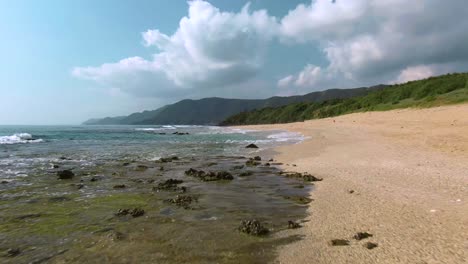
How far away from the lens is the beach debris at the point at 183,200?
10.9 metres

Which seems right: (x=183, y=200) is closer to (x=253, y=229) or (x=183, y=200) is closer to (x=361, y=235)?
(x=253, y=229)

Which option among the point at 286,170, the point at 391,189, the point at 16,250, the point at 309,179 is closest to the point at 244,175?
the point at 286,170

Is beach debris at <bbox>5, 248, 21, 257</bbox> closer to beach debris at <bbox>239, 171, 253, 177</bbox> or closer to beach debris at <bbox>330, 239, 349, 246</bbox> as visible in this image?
beach debris at <bbox>330, 239, 349, 246</bbox>

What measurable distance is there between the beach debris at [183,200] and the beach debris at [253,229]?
286 centimetres

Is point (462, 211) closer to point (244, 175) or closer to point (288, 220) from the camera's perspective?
point (288, 220)

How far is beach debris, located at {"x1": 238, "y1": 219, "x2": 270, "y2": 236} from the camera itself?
315 inches

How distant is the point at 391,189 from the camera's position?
37.7ft

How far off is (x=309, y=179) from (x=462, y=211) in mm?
6427

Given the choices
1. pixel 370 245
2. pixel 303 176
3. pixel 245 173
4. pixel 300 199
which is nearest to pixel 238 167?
pixel 245 173

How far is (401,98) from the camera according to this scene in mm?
70125

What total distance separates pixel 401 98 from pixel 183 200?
2757 inches

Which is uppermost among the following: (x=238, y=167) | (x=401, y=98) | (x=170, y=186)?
(x=401, y=98)

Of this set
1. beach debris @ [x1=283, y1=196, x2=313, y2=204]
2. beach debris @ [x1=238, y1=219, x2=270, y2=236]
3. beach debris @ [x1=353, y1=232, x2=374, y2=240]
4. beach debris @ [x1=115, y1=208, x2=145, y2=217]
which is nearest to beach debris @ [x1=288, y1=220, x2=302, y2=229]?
beach debris @ [x1=238, y1=219, x2=270, y2=236]

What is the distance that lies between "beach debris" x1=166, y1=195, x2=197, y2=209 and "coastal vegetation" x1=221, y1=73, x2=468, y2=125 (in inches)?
1757
